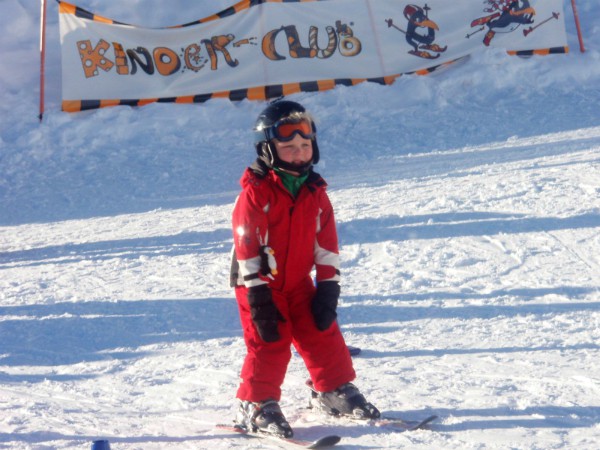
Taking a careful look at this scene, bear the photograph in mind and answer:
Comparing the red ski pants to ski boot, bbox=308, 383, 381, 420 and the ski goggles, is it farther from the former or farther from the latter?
the ski goggles

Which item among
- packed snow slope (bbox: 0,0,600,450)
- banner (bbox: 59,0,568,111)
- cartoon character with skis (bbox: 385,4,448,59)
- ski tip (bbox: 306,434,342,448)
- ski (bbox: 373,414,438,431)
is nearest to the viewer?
ski tip (bbox: 306,434,342,448)

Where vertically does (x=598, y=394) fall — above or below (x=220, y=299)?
below

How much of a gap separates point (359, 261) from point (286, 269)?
258 cm

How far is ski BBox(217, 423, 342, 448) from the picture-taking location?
3199 mm

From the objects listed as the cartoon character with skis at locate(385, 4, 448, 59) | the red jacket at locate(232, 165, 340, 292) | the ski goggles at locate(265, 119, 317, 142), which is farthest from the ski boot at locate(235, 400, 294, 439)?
the cartoon character with skis at locate(385, 4, 448, 59)

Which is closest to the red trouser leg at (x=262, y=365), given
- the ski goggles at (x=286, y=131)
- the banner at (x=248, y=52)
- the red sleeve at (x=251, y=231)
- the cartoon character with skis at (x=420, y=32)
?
the red sleeve at (x=251, y=231)

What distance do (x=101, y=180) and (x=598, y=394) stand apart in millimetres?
6570

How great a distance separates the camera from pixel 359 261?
6008mm

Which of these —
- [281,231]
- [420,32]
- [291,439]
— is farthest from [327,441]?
[420,32]

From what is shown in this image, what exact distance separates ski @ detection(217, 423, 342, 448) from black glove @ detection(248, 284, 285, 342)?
372 mm

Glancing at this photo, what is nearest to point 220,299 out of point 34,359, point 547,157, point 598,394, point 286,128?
point 34,359

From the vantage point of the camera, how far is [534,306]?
4801 mm

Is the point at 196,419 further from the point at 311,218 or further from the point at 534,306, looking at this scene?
the point at 534,306

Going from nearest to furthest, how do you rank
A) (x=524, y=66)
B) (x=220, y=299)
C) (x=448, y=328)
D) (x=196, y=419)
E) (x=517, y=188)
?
(x=196, y=419)
(x=448, y=328)
(x=220, y=299)
(x=517, y=188)
(x=524, y=66)
